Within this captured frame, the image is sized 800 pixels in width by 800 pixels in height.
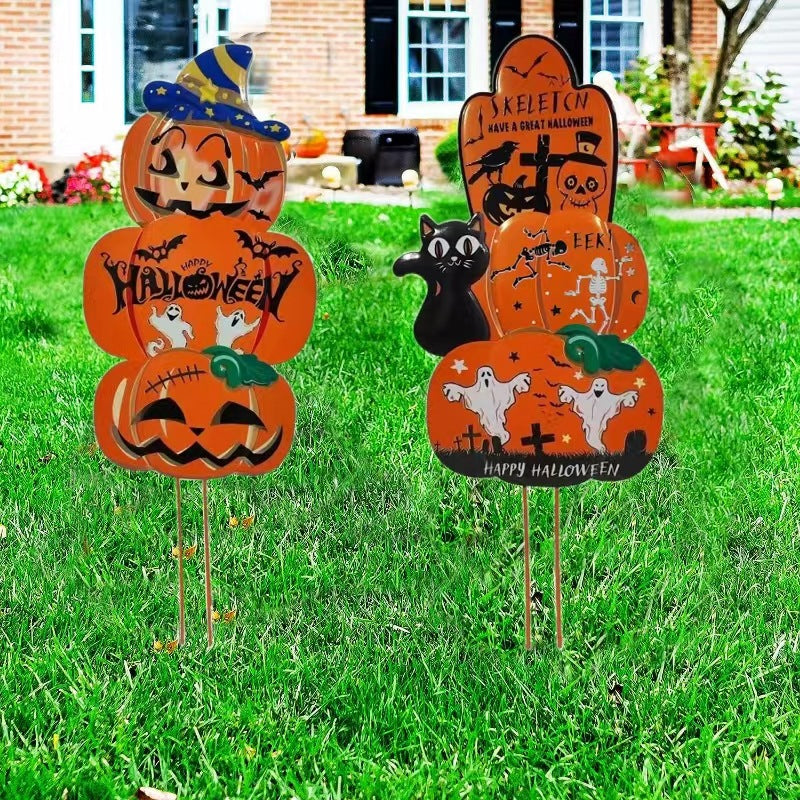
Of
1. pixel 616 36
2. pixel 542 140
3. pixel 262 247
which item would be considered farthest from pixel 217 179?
pixel 616 36

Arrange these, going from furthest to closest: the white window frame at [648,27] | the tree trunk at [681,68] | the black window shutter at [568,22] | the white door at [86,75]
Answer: the white window frame at [648,27]
the black window shutter at [568,22]
the tree trunk at [681,68]
the white door at [86,75]

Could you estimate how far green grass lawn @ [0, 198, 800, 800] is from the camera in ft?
7.39

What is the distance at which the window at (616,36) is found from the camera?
1338 centimetres

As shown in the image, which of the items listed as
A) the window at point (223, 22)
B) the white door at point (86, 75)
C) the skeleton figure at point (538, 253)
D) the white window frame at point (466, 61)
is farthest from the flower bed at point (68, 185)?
the skeleton figure at point (538, 253)

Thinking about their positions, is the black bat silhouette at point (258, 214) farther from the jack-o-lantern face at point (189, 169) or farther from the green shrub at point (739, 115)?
the green shrub at point (739, 115)

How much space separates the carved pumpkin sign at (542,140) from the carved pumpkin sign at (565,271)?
0.05 meters

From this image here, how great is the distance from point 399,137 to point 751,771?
1014 cm

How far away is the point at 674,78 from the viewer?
12.2 metres

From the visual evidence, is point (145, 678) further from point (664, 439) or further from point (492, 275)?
point (664, 439)

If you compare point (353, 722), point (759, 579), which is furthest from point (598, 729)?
point (759, 579)

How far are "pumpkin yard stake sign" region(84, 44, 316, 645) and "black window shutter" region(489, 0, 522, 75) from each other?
418 inches

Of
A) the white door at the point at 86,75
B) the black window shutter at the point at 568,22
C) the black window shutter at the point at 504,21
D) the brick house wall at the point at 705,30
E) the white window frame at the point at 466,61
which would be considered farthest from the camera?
the brick house wall at the point at 705,30

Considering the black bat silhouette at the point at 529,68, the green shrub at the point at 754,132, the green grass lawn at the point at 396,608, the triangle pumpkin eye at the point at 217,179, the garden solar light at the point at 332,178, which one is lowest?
the green grass lawn at the point at 396,608

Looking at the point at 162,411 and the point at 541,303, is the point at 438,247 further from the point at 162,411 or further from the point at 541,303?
the point at 162,411
